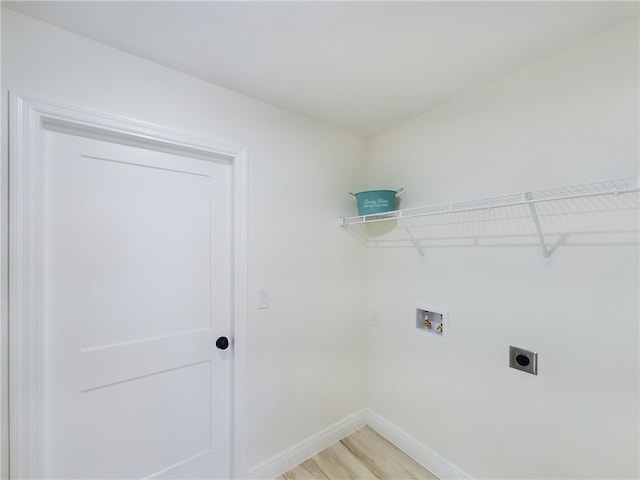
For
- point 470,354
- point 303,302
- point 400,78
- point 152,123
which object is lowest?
point 470,354

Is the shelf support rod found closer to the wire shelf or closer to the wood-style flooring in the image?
the wire shelf

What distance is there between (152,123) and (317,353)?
5.60 ft

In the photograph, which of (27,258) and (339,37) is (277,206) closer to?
(339,37)

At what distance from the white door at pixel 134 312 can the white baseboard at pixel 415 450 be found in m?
1.13

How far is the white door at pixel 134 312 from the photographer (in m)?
1.19

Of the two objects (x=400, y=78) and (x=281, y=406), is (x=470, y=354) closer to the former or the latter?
(x=281, y=406)

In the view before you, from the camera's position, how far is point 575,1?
1.00 m

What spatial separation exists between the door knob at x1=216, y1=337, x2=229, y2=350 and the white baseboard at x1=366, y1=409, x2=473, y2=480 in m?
1.37

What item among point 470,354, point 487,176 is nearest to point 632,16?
point 487,176

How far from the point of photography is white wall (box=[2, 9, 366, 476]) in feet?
3.75

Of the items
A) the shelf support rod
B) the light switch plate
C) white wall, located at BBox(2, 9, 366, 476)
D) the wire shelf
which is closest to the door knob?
white wall, located at BBox(2, 9, 366, 476)

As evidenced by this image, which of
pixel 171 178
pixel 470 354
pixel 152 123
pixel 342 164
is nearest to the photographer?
pixel 152 123

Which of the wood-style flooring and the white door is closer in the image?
the white door

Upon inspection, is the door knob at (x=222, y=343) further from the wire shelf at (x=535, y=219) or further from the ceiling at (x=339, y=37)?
the ceiling at (x=339, y=37)
